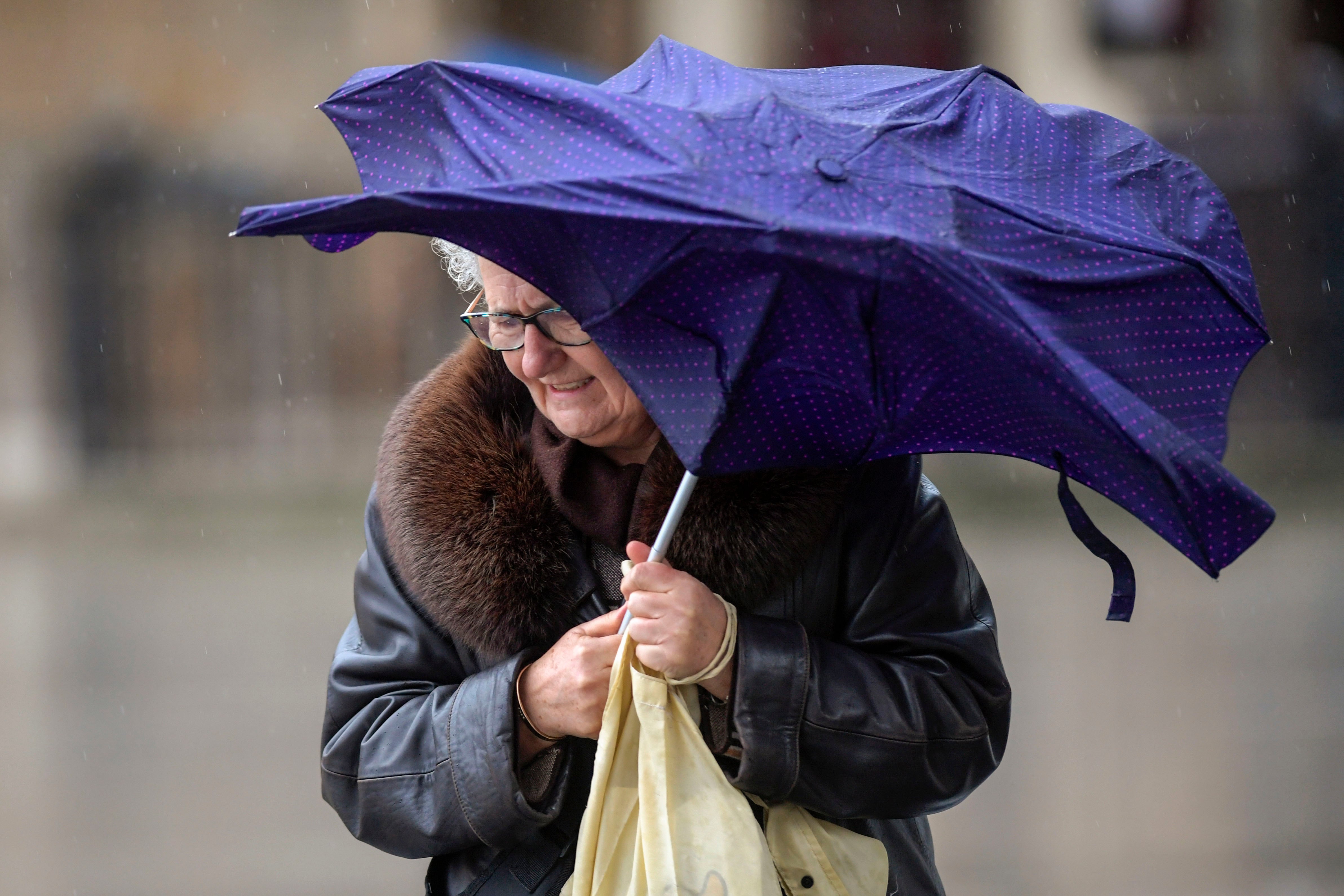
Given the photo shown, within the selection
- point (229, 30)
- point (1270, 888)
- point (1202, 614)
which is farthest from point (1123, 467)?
point (229, 30)

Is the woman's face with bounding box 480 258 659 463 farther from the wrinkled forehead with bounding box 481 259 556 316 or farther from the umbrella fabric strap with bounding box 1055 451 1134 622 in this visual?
the umbrella fabric strap with bounding box 1055 451 1134 622

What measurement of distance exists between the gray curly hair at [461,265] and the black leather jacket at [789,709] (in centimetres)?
38

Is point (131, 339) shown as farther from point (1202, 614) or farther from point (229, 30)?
point (1202, 614)

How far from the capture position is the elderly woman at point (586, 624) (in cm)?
190

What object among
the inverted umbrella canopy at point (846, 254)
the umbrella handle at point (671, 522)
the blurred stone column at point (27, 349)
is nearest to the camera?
the inverted umbrella canopy at point (846, 254)

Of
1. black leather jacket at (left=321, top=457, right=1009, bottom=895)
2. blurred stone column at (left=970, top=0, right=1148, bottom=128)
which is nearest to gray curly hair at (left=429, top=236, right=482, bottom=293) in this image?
black leather jacket at (left=321, top=457, right=1009, bottom=895)

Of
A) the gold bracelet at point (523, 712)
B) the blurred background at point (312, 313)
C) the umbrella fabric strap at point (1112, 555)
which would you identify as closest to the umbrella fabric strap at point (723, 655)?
the gold bracelet at point (523, 712)

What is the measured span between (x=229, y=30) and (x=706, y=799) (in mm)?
12149

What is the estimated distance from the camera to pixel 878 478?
2088mm

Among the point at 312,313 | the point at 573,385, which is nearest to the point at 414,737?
the point at 573,385

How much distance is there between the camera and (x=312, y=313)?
12.1m

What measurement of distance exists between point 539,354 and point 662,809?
2.02 feet

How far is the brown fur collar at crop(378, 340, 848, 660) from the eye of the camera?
6.46 ft

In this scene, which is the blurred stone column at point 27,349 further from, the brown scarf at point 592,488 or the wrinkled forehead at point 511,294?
the wrinkled forehead at point 511,294
